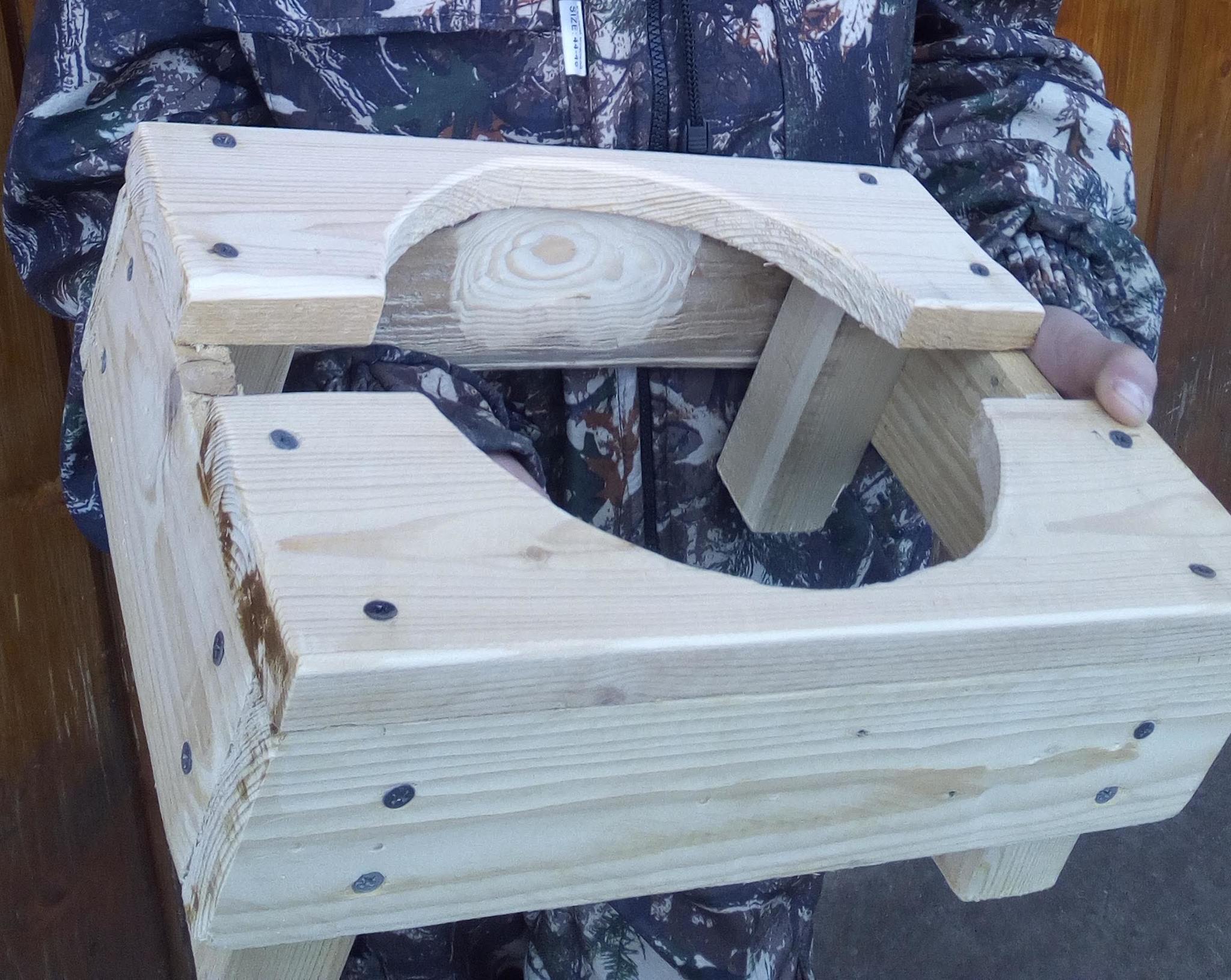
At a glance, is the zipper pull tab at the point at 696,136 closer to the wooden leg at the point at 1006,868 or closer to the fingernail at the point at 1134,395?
the fingernail at the point at 1134,395

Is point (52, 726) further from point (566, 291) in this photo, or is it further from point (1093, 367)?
point (1093, 367)

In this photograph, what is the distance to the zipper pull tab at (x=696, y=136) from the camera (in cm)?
91

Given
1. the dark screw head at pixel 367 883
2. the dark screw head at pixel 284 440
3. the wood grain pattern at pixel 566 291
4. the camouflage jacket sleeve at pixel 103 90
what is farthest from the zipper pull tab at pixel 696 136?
the dark screw head at pixel 367 883

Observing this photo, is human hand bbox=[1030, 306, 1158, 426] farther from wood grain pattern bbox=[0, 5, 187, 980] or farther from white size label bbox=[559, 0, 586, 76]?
wood grain pattern bbox=[0, 5, 187, 980]

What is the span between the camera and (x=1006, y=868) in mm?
868

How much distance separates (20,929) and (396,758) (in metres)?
1.03

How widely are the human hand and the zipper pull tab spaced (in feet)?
0.95

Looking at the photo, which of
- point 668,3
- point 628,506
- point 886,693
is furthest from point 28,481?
point 886,693

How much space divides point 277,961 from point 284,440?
13.8 inches

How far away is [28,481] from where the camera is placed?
3.95 feet

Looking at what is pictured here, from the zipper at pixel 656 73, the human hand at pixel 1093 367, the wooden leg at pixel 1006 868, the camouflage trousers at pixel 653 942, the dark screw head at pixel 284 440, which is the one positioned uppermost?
the zipper at pixel 656 73

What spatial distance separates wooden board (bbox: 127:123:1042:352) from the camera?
0.61 meters

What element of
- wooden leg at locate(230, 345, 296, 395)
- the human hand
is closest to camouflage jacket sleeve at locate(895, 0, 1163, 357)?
the human hand

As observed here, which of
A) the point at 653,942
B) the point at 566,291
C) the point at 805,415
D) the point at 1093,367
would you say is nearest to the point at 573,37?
the point at 566,291
